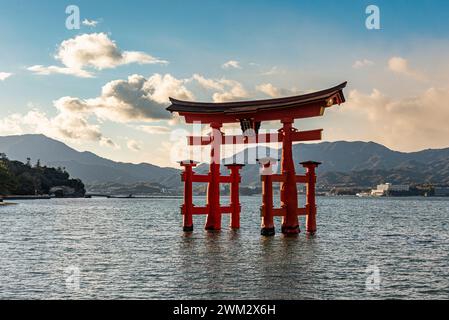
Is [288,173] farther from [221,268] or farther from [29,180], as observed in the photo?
[29,180]

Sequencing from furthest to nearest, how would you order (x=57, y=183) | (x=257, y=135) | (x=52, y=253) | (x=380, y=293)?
1. (x=57, y=183)
2. (x=257, y=135)
3. (x=52, y=253)
4. (x=380, y=293)

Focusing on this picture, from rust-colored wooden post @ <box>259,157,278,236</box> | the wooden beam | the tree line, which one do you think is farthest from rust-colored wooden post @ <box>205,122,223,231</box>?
the tree line

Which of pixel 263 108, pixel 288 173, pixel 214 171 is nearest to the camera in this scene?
pixel 288 173

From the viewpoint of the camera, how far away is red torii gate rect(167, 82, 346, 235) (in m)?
32.8

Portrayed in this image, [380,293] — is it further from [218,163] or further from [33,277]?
[218,163]

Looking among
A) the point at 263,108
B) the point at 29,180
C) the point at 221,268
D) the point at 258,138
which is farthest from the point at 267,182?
the point at 29,180

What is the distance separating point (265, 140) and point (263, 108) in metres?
2.16

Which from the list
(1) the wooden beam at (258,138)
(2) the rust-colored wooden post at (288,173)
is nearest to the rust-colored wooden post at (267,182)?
(2) the rust-colored wooden post at (288,173)

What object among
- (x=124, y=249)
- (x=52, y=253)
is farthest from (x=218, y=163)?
(x=52, y=253)

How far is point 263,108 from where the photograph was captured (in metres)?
33.8

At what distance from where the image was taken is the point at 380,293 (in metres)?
19.2

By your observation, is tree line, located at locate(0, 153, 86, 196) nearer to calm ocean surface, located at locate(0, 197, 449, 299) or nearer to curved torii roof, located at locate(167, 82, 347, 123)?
calm ocean surface, located at locate(0, 197, 449, 299)

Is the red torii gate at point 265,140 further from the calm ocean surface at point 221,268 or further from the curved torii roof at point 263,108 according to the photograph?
the calm ocean surface at point 221,268
